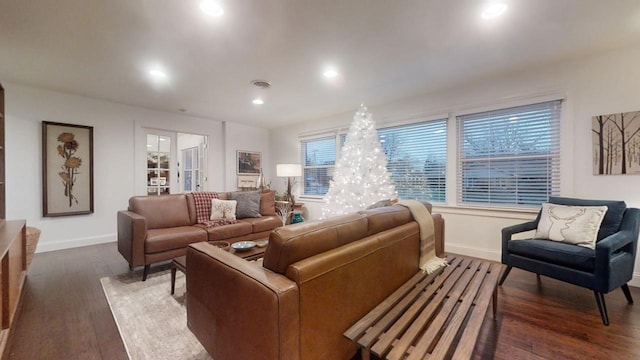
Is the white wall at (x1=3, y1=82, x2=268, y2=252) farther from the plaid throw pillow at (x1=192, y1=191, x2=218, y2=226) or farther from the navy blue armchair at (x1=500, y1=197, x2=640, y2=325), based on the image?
the navy blue armchair at (x1=500, y1=197, x2=640, y2=325)

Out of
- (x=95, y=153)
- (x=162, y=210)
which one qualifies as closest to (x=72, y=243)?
(x=95, y=153)

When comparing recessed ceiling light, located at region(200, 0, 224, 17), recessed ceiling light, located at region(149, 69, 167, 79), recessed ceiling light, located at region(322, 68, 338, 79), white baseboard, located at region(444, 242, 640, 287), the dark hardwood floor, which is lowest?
the dark hardwood floor

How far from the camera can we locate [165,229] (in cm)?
323

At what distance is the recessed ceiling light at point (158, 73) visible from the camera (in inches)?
122

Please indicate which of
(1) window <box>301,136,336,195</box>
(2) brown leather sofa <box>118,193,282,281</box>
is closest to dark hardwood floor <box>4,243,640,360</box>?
(2) brown leather sofa <box>118,193,282,281</box>

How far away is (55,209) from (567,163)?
694cm

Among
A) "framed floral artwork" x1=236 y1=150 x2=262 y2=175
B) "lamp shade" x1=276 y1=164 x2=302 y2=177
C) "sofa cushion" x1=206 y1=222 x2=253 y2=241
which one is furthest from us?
"framed floral artwork" x1=236 y1=150 x2=262 y2=175

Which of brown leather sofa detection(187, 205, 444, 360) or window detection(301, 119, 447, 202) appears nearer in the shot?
brown leather sofa detection(187, 205, 444, 360)

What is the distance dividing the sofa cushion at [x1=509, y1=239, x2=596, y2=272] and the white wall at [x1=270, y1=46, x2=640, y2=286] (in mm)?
939

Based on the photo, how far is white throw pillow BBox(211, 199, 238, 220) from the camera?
3.70 m

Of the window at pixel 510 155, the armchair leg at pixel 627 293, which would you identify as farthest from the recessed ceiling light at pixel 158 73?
the armchair leg at pixel 627 293

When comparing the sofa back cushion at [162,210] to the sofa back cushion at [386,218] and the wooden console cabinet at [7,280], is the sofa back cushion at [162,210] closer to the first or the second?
the wooden console cabinet at [7,280]

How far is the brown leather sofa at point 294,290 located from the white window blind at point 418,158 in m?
2.76

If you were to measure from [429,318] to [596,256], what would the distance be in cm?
171
